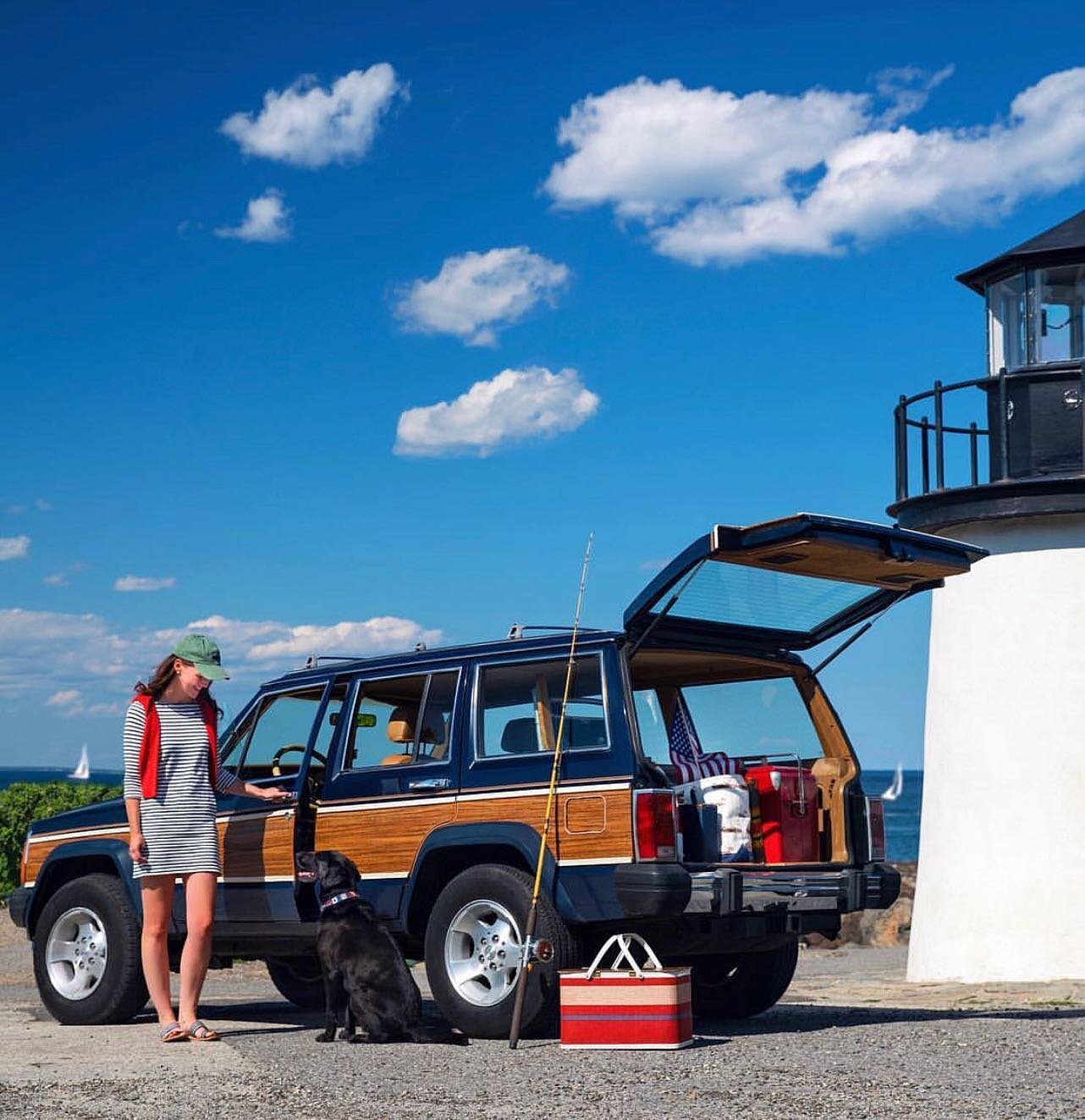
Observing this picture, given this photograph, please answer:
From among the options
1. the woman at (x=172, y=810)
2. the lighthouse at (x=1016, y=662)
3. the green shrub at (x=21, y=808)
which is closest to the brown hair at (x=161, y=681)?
the woman at (x=172, y=810)

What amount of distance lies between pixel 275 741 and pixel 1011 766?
7.56 m

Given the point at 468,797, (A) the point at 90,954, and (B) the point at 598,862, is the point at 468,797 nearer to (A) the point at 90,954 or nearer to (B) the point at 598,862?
(B) the point at 598,862

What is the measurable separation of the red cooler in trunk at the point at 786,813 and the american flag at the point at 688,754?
0.17 meters

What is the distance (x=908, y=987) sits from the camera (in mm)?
15234

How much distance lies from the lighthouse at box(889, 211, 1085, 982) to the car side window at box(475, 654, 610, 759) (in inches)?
284

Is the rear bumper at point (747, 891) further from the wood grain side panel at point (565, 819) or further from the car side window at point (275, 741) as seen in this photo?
the car side window at point (275, 741)

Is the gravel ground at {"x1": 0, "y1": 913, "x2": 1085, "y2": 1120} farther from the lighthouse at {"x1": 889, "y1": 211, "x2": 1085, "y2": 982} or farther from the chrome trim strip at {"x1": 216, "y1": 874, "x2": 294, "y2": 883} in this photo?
the lighthouse at {"x1": 889, "y1": 211, "x2": 1085, "y2": 982}

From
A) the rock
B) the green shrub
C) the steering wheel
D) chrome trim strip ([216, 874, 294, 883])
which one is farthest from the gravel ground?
the green shrub

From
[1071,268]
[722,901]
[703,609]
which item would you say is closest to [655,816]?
[722,901]

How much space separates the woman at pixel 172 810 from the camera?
9719 mm

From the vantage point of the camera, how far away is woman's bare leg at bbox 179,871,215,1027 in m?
9.67

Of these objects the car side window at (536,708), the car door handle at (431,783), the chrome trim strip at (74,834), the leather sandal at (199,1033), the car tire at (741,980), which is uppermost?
the car side window at (536,708)

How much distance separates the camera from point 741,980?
35.0 ft

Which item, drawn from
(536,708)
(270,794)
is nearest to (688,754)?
(536,708)
